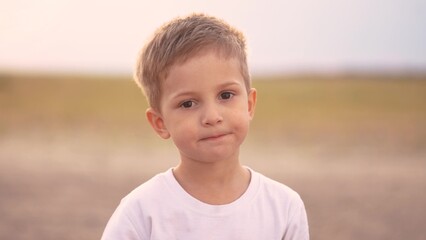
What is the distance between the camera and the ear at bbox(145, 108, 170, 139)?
319 centimetres

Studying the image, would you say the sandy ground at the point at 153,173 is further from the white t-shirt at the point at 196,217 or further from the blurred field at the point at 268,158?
the white t-shirt at the point at 196,217

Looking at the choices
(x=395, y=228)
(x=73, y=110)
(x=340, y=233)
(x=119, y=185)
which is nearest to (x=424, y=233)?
(x=395, y=228)

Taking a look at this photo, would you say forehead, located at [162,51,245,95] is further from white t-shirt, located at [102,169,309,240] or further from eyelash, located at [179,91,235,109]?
white t-shirt, located at [102,169,309,240]

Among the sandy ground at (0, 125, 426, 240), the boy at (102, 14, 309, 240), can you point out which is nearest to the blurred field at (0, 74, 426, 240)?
the sandy ground at (0, 125, 426, 240)

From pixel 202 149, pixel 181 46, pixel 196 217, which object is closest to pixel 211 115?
pixel 202 149

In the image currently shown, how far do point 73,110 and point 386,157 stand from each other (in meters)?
13.6

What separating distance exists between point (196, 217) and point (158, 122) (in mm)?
436

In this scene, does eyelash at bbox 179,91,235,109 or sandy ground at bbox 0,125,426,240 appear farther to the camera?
sandy ground at bbox 0,125,426,240

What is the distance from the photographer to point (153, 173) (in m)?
11.4

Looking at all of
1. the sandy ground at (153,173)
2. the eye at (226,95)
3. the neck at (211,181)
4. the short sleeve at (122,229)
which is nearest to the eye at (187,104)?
the eye at (226,95)

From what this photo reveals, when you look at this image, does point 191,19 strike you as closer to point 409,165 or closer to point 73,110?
point 409,165

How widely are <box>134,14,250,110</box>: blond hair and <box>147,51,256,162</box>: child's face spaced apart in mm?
38

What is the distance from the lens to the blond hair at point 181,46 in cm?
304

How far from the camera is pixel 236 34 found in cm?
326
